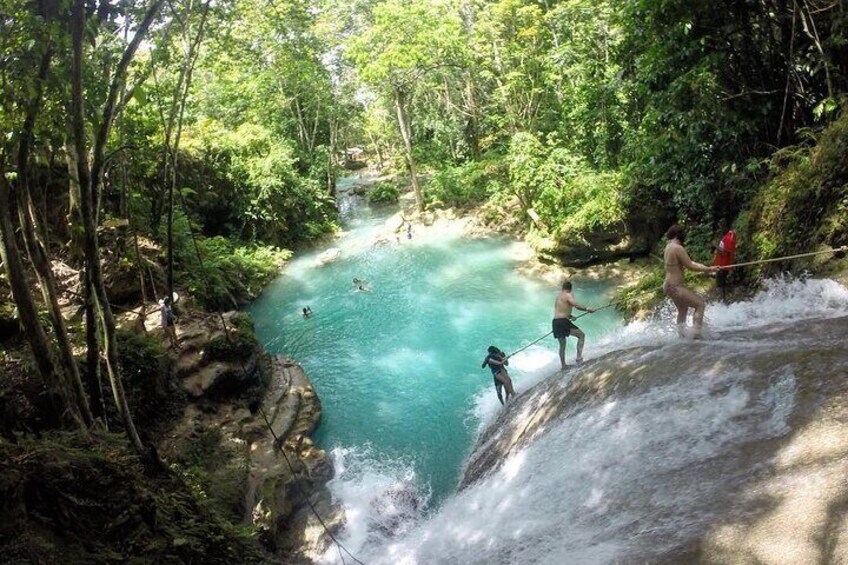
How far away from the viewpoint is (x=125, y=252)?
15.5 metres

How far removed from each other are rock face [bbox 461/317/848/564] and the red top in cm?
206

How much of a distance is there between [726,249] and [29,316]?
1015cm

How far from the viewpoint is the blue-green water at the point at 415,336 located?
515 inches

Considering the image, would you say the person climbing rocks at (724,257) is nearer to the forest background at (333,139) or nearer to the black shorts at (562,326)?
the forest background at (333,139)

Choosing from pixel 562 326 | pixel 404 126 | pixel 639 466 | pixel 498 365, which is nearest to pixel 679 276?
pixel 562 326

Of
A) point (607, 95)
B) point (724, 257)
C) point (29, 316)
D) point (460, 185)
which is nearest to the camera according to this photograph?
point (29, 316)

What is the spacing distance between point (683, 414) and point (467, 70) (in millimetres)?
26655

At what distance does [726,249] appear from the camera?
9.52 m

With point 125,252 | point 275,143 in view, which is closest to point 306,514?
point 125,252

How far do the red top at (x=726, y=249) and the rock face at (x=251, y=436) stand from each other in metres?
8.00

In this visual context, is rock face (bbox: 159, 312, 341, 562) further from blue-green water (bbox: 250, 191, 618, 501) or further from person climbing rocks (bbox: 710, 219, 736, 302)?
person climbing rocks (bbox: 710, 219, 736, 302)

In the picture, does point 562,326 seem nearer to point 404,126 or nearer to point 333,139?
point 404,126

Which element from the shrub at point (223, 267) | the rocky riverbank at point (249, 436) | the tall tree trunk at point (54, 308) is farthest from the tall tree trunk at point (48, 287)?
the shrub at point (223, 267)

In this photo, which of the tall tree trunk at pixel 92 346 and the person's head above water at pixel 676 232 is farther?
the person's head above water at pixel 676 232
